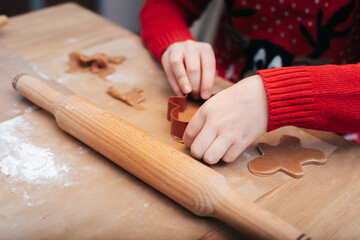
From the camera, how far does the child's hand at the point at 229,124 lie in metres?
0.75

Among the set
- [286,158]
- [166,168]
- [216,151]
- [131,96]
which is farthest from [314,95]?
[131,96]

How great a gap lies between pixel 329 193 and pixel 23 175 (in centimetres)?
64

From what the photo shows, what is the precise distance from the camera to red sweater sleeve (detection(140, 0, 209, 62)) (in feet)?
3.77

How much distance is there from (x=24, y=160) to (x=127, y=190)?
247 millimetres

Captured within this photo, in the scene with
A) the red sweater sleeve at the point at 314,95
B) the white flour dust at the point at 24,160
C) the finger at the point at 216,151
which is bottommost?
the white flour dust at the point at 24,160

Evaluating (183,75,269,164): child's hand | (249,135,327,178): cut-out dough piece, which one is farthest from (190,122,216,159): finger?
(249,135,327,178): cut-out dough piece

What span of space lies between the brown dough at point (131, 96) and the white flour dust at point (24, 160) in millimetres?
257

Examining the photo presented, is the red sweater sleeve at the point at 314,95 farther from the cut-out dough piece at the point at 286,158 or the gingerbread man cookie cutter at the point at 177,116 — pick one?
the gingerbread man cookie cutter at the point at 177,116

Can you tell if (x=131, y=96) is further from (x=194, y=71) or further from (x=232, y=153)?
(x=232, y=153)

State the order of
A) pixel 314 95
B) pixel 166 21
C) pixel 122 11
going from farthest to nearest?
pixel 122 11 < pixel 166 21 < pixel 314 95

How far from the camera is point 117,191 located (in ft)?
2.31

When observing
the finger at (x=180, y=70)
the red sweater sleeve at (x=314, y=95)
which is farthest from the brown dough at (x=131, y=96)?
the red sweater sleeve at (x=314, y=95)

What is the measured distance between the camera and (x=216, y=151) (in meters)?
0.74

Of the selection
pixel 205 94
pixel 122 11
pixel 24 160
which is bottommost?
pixel 122 11
